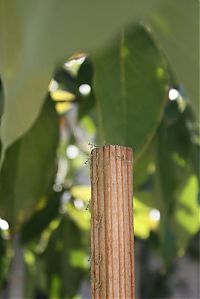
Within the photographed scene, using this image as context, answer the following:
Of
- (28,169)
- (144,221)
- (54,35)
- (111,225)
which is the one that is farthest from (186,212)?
(54,35)

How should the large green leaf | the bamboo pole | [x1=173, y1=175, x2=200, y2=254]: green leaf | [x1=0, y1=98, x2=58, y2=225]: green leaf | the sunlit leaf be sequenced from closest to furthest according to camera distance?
the large green leaf, the bamboo pole, [x1=0, y1=98, x2=58, y2=225]: green leaf, [x1=173, y1=175, x2=200, y2=254]: green leaf, the sunlit leaf

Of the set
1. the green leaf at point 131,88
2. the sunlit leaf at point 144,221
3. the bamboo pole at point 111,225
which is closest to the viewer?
the bamboo pole at point 111,225

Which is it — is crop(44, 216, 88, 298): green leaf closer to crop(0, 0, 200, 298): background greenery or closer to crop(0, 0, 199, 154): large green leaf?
crop(0, 0, 200, 298): background greenery

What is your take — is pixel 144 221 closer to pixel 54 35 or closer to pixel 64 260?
pixel 64 260

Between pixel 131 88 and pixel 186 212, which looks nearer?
pixel 131 88

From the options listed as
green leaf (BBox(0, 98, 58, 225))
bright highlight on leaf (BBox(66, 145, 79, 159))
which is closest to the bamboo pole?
green leaf (BBox(0, 98, 58, 225))

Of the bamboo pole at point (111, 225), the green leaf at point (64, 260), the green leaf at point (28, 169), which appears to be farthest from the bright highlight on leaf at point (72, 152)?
the bamboo pole at point (111, 225)

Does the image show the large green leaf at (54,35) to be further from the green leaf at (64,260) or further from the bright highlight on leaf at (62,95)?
the green leaf at (64,260)
